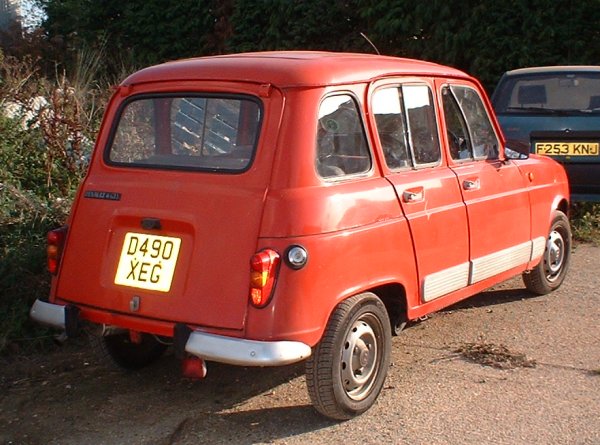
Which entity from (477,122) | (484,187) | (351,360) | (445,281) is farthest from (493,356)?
(477,122)

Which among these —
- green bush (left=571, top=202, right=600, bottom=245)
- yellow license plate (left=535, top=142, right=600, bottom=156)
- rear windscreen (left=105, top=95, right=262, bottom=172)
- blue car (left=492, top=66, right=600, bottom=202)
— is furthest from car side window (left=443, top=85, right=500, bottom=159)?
green bush (left=571, top=202, right=600, bottom=245)

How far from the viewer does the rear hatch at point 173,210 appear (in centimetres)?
441

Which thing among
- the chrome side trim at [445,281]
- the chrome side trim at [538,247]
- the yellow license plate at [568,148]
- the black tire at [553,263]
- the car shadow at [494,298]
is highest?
the yellow license plate at [568,148]

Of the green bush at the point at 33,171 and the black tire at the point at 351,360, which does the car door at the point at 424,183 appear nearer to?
the black tire at the point at 351,360

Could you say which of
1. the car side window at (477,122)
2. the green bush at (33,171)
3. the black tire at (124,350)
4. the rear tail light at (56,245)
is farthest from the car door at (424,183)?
the green bush at (33,171)

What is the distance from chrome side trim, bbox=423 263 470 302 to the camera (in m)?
5.27

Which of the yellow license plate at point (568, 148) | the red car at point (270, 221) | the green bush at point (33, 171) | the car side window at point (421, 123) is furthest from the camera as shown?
the yellow license plate at point (568, 148)

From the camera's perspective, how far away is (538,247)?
6.70 metres

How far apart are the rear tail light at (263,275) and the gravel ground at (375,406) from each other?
0.79 metres

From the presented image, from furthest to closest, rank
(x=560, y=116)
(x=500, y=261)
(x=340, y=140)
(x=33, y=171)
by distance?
(x=560, y=116)
(x=33, y=171)
(x=500, y=261)
(x=340, y=140)

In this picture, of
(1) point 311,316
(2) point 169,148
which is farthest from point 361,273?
(2) point 169,148

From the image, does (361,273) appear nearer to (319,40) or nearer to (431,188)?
(431,188)

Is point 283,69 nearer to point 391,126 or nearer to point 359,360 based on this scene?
point 391,126

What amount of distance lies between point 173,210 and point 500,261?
2.55m
